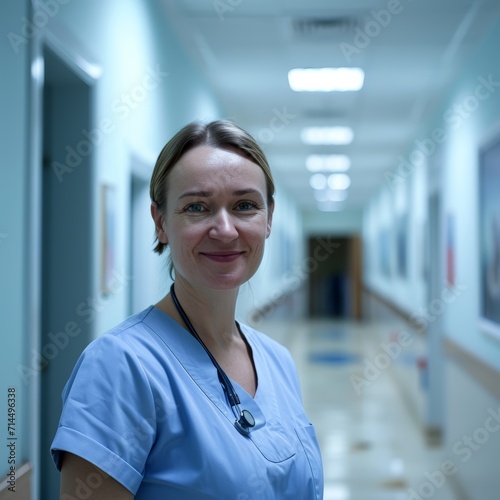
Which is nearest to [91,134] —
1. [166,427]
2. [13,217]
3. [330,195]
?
[13,217]

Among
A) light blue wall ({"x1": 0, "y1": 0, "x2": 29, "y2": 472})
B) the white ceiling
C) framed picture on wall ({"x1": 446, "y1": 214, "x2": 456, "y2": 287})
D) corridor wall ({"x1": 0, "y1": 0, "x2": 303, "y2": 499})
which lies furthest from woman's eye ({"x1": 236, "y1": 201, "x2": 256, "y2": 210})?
framed picture on wall ({"x1": 446, "y1": 214, "x2": 456, "y2": 287})

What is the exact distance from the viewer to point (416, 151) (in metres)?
8.04

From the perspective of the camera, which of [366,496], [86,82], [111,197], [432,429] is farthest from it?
[432,429]

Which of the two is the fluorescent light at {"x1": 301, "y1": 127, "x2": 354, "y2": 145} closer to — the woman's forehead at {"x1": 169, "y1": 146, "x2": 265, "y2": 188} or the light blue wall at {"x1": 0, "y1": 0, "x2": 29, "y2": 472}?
the light blue wall at {"x1": 0, "y1": 0, "x2": 29, "y2": 472}

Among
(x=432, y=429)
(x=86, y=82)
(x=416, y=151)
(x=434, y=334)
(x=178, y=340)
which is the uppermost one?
(x=416, y=151)

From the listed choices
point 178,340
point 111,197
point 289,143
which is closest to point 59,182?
point 111,197

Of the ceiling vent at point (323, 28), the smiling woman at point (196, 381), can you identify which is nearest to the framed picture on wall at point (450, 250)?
the ceiling vent at point (323, 28)

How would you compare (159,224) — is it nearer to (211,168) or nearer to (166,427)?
(211,168)

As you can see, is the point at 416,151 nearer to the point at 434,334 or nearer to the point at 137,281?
the point at 434,334

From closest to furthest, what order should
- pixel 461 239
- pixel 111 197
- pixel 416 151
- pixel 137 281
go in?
1. pixel 111 197
2. pixel 137 281
3. pixel 461 239
4. pixel 416 151

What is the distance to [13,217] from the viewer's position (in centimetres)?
190

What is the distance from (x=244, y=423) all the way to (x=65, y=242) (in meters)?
1.69

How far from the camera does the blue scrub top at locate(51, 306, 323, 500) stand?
1.10 metres

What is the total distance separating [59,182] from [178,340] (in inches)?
64.7
